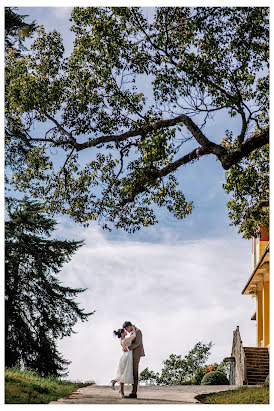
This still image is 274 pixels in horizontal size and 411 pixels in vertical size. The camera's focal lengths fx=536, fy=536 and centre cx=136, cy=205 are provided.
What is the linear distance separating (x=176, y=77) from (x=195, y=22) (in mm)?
1545

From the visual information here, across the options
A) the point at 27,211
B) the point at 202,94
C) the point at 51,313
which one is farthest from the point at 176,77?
the point at 51,313

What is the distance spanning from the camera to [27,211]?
25.7m

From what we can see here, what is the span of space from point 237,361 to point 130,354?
48.2 feet

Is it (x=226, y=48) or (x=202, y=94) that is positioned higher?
(x=226, y=48)

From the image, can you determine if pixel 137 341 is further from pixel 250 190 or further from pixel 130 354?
pixel 250 190

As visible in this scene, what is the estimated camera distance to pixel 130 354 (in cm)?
1227

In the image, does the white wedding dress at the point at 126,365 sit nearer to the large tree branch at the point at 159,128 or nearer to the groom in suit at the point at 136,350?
the groom in suit at the point at 136,350

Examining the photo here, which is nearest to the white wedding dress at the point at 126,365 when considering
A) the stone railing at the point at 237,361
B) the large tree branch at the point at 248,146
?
the large tree branch at the point at 248,146

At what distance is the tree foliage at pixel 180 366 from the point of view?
30.9 metres

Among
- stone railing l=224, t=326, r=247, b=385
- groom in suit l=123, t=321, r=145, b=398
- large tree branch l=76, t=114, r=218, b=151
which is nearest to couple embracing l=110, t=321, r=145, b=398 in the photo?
groom in suit l=123, t=321, r=145, b=398

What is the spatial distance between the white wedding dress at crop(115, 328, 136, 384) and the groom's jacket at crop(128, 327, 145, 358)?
9 centimetres

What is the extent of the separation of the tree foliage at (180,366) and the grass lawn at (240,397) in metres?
16.3
